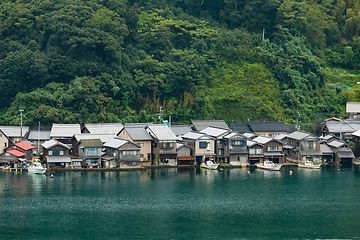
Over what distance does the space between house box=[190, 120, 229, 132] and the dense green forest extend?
3.19 metres

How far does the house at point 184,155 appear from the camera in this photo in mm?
47719

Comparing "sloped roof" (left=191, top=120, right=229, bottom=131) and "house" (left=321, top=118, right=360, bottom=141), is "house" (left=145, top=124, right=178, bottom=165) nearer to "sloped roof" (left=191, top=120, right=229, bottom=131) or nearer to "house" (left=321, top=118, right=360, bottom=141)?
"sloped roof" (left=191, top=120, right=229, bottom=131)

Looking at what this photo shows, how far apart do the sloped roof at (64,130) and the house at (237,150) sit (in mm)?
14571

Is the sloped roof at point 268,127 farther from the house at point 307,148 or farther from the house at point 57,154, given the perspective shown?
the house at point 57,154

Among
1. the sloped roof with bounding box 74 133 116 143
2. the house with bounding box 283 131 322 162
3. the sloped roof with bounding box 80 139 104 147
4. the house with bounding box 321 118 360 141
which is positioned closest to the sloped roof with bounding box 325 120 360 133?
the house with bounding box 321 118 360 141

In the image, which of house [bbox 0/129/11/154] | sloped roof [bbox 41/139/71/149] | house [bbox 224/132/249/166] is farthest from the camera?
house [bbox 224/132/249/166]

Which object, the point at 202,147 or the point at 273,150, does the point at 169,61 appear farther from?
the point at 273,150

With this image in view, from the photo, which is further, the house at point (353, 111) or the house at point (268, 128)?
the house at point (353, 111)

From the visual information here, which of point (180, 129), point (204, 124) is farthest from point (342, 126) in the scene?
point (180, 129)

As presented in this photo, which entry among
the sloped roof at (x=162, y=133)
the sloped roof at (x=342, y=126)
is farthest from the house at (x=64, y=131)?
the sloped roof at (x=342, y=126)

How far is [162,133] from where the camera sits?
4794 cm

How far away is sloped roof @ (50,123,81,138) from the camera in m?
48.0

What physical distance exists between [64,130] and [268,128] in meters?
21.9

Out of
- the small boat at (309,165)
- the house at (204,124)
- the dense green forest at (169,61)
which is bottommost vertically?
the small boat at (309,165)
